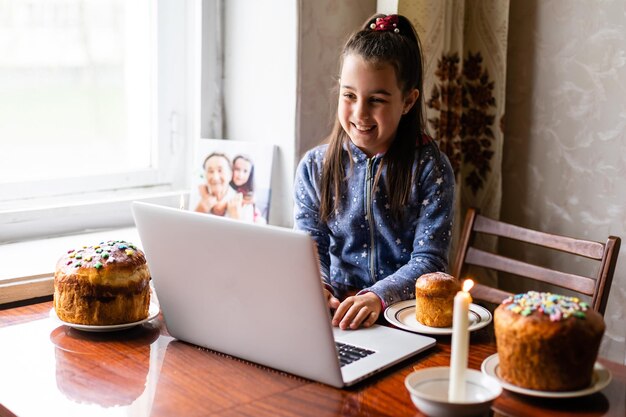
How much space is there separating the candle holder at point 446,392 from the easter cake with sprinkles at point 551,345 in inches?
2.4

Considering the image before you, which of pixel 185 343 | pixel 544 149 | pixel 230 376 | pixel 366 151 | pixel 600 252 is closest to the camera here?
pixel 230 376

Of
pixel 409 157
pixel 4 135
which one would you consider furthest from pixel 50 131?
pixel 409 157

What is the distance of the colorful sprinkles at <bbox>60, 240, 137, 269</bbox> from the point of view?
142cm

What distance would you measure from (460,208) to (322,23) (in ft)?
2.10

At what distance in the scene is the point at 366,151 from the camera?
183 cm

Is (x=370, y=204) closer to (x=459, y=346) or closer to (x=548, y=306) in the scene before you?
(x=548, y=306)

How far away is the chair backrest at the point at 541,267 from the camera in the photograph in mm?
1683

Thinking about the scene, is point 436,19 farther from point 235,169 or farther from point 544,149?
point 235,169


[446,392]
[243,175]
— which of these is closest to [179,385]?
[446,392]

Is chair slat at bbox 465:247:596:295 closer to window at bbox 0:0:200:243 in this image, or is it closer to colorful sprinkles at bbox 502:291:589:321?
colorful sprinkles at bbox 502:291:589:321

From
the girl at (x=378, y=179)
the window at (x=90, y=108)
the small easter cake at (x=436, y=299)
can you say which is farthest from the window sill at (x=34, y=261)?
the small easter cake at (x=436, y=299)

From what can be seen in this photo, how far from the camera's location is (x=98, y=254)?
145 centimetres

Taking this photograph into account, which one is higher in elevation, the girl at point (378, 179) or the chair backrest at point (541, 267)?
the girl at point (378, 179)

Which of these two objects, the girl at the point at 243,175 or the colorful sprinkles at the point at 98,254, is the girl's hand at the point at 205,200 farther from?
the colorful sprinkles at the point at 98,254
